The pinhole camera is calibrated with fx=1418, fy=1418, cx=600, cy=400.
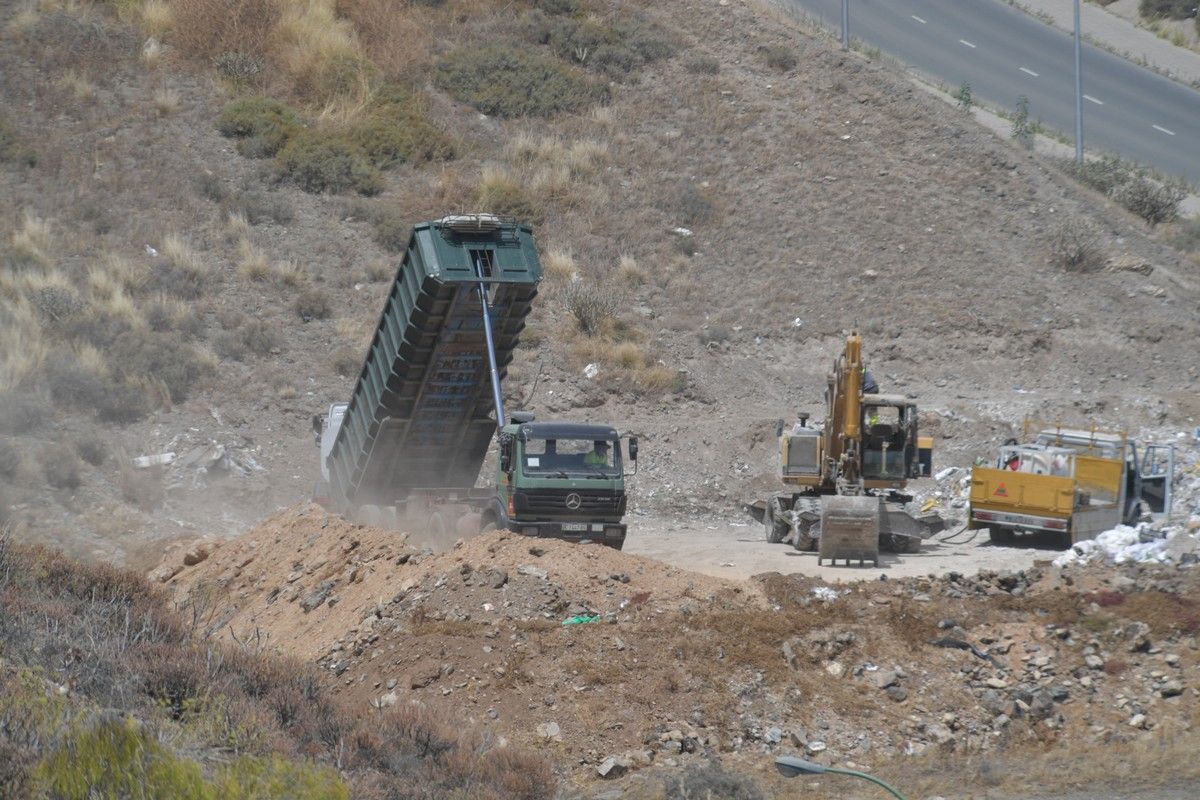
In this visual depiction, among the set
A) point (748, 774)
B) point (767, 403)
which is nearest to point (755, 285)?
point (767, 403)

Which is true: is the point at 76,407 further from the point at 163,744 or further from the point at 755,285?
the point at 163,744

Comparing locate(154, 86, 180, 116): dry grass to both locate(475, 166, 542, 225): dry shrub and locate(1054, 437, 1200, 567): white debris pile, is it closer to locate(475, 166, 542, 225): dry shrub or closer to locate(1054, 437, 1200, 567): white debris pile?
locate(475, 166, 542, 225): dry shrub

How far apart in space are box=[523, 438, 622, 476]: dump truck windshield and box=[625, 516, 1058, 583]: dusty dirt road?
2.26 m

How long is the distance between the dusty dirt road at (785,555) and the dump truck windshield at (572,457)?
7.41ft

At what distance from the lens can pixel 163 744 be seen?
315 inches

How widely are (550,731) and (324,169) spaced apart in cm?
2781

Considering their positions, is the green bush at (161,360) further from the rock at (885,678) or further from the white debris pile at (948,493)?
the rock at (885,678)

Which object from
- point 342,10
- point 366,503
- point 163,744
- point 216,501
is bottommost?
point 216,501

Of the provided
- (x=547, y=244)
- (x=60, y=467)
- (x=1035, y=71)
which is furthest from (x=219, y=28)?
(x=1035, y=71)

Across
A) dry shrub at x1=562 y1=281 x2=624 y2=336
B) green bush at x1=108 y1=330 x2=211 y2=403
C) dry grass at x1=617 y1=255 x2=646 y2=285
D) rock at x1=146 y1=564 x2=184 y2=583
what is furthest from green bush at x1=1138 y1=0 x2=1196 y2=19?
rock at x1=146 y1=564 x2=184 y2=583

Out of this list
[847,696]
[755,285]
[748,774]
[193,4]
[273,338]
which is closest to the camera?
A: [748,774]

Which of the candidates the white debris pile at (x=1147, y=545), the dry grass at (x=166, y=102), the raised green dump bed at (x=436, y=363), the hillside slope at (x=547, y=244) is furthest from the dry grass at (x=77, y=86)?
the white debris pile at (x=1147, y=545)

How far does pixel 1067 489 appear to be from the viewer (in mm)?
21625

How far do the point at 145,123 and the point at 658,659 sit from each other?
1179 inches
